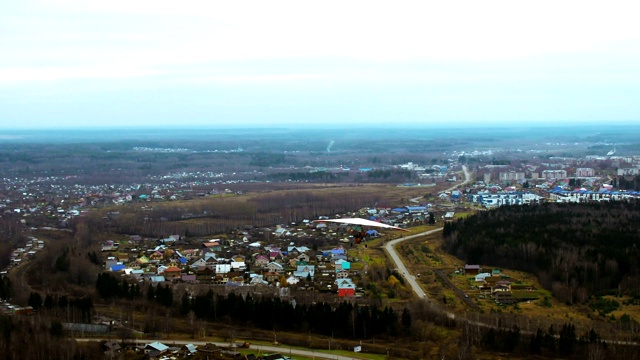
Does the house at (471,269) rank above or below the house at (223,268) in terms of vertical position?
below

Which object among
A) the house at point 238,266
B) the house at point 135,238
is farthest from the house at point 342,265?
the house at point 135,238

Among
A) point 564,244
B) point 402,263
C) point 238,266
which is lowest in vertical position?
point 402,263

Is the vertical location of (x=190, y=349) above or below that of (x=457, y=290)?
above

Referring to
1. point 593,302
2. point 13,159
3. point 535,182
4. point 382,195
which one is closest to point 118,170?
point 13,159

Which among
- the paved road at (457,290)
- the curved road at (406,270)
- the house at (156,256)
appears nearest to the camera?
the paved road at (457,290)

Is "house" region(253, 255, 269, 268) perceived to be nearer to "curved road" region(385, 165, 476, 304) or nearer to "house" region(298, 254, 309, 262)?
"house" region(298, 254, 309, 262)

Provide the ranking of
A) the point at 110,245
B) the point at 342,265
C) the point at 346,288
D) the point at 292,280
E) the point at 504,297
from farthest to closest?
1. the point at 110,245
2. the point at 342,265
3. the point at 292,280
4. the point at 346,288
5. the point at 504,297

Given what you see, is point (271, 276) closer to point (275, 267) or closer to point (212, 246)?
point (275, 267)

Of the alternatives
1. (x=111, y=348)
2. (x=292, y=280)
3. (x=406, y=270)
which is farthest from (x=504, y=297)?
(x=111, y=348)

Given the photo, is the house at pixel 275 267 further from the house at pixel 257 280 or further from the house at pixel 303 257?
the house at pixel 303 257
